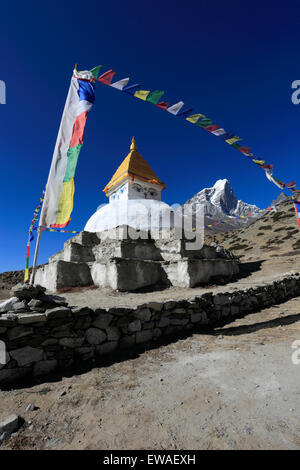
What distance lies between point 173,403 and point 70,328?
2.08m

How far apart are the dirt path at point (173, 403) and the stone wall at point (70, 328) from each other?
341 millimetres

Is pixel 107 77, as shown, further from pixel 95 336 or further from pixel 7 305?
pixel 95 336

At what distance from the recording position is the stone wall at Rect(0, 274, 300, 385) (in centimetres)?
324

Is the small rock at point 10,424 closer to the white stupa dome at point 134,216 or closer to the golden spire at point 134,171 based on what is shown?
the white stupa dome at point 134,216

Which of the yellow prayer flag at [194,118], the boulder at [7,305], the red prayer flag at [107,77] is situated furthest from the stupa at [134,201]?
the boulder at [7,305]

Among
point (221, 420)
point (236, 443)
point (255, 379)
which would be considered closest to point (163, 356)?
point (255, 379)

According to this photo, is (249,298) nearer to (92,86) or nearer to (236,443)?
(236,443)

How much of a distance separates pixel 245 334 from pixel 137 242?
30.8 ft

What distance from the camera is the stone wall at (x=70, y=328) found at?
3.24 meters

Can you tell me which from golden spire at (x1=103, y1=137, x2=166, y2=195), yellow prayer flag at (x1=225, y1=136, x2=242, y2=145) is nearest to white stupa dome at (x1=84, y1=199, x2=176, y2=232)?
golden spire at (x1=103, y1=137, x2=166, y2=195)

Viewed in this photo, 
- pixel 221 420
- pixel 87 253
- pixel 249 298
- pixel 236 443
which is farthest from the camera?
pixel 87 253

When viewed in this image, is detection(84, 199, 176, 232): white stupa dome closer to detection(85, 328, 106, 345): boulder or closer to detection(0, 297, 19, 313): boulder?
detection(85, 328, 106, 345): boulder

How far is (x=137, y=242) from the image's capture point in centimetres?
1369

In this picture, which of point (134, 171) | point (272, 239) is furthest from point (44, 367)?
point (272, 239)
